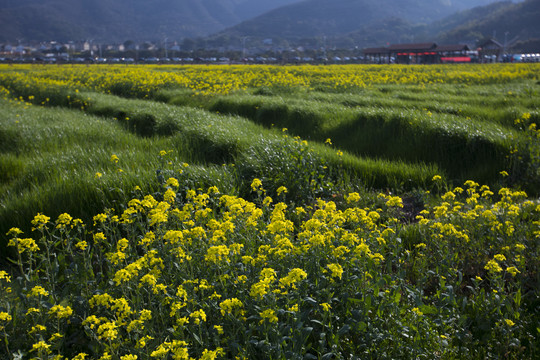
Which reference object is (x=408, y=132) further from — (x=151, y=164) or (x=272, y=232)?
(x=272, y=232)

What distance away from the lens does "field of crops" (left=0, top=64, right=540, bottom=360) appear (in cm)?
253

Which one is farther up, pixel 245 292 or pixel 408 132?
pixel 408 132

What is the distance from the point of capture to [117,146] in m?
7.42

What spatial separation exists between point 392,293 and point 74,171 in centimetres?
454

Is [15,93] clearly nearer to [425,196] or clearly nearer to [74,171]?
[74,171]

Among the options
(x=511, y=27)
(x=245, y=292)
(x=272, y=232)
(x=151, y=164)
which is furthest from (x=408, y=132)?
(x=511, y=27)

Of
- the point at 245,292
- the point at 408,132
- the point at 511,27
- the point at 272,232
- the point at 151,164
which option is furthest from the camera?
the point at 511,27

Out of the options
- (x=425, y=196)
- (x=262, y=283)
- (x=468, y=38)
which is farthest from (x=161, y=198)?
(x=468, y=38)

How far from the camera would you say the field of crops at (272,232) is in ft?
8.29

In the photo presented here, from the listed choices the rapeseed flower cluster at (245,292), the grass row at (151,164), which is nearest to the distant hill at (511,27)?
the grass row at (151,164)

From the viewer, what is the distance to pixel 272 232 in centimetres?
311

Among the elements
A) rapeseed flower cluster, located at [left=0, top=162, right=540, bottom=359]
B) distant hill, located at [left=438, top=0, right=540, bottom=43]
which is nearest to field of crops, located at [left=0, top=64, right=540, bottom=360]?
rapeseed flower cluster, located at [left=0, top=162, right=540, bottom=359]

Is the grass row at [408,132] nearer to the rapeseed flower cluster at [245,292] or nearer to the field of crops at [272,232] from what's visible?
the field of crops at [272,232]

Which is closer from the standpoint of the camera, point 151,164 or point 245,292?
point 245,292
